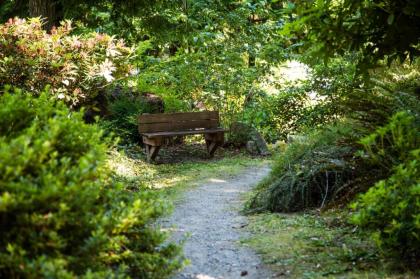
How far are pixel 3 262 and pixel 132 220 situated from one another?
0.74 metres

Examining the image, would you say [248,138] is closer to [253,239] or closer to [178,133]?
[178,133]

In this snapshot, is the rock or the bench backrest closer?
the bench backrest

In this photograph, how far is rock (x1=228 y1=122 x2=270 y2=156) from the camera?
11330 mm

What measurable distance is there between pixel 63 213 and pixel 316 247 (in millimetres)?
2568

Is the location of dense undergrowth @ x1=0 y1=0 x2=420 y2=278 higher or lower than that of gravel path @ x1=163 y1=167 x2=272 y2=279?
higher

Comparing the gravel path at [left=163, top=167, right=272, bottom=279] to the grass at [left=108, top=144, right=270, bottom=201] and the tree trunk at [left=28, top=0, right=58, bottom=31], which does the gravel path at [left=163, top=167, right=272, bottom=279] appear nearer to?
the grass at [left=108, top=144, right=270, bottom=201]

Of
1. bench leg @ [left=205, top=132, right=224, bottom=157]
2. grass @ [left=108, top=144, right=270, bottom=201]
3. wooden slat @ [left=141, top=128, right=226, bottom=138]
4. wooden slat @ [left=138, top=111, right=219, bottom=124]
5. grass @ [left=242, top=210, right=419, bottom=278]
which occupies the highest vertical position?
wooden slat @ [left=138, top=111, right=219, bottom=124]

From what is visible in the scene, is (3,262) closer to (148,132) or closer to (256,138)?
(148,132)

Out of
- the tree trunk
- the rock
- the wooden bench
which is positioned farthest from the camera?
the rock

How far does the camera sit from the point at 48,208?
2.62 m

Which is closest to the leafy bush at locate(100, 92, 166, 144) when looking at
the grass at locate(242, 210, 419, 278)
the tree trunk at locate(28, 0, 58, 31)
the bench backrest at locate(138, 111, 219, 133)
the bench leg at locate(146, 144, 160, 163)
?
the bench backrest at locate(138, 111, 219, 133)

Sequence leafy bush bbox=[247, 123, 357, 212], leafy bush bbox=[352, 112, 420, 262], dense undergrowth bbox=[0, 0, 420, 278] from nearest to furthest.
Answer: dense undergrowth bbox=[0, 0, 420, 278]
leafy bush bbox=[352, 112, 420, 262]
leafy bush bbox=[247, 123, 357, 212]

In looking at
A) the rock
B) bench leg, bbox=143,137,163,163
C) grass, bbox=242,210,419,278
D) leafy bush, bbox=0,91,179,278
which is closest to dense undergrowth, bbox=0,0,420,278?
leafy bush, bbox=0,91,179,278

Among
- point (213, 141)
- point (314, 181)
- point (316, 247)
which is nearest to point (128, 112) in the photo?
point (213, 141)
